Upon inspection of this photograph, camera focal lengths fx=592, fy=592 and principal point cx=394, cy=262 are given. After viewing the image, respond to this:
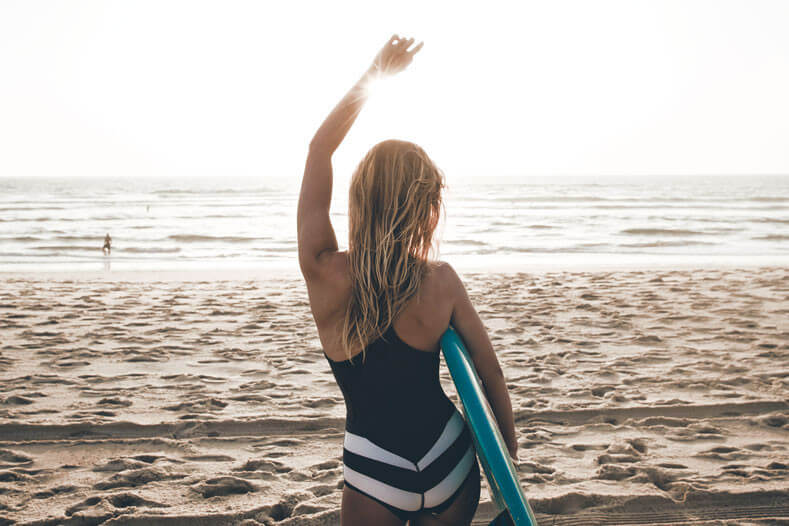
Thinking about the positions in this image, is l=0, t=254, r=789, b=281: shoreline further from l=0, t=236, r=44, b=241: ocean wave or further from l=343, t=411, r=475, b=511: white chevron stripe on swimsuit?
l=343, t=411, r=475, b=511: white chevron stripe on swimsuit

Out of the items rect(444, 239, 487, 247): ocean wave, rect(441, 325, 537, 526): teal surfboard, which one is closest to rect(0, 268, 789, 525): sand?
rect(441, 325, 537, 526): teal surfboard

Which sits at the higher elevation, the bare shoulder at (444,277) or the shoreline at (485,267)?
the bare shoulder at (444,277)

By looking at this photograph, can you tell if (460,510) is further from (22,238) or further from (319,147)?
(22,238)

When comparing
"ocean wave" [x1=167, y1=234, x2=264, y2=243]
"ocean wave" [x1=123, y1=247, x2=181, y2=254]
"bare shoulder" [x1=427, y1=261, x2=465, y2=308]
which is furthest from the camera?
"ocean wave" [x1=167, y1=234, x2=264, y2=243]

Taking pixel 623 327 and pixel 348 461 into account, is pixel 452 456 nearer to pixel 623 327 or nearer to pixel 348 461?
pixel 348 461

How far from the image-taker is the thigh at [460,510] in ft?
5.69

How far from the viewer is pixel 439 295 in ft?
5.33

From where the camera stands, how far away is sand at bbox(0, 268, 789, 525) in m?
3.27

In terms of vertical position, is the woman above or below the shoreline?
above

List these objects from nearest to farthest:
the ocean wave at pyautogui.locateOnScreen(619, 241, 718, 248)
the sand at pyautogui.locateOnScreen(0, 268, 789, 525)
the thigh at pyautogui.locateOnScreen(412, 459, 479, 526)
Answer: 1. the thigh at pyautogui.locateOnScreen(412, 459, 479, 526)
2. the sand at pyautogui.locateOnScreen(0, 268, 789, 525)
3. the ocean wave at pyautogui.locateOnScreen(619, 241, 718, 248)

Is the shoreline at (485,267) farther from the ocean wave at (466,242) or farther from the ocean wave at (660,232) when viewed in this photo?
the ocean wave at (660,232)

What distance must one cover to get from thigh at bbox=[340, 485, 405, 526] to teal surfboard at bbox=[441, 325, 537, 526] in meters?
0.30

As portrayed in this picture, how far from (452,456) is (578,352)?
188 inches

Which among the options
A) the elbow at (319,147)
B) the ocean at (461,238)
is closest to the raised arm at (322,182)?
the elbow at (319,147)
